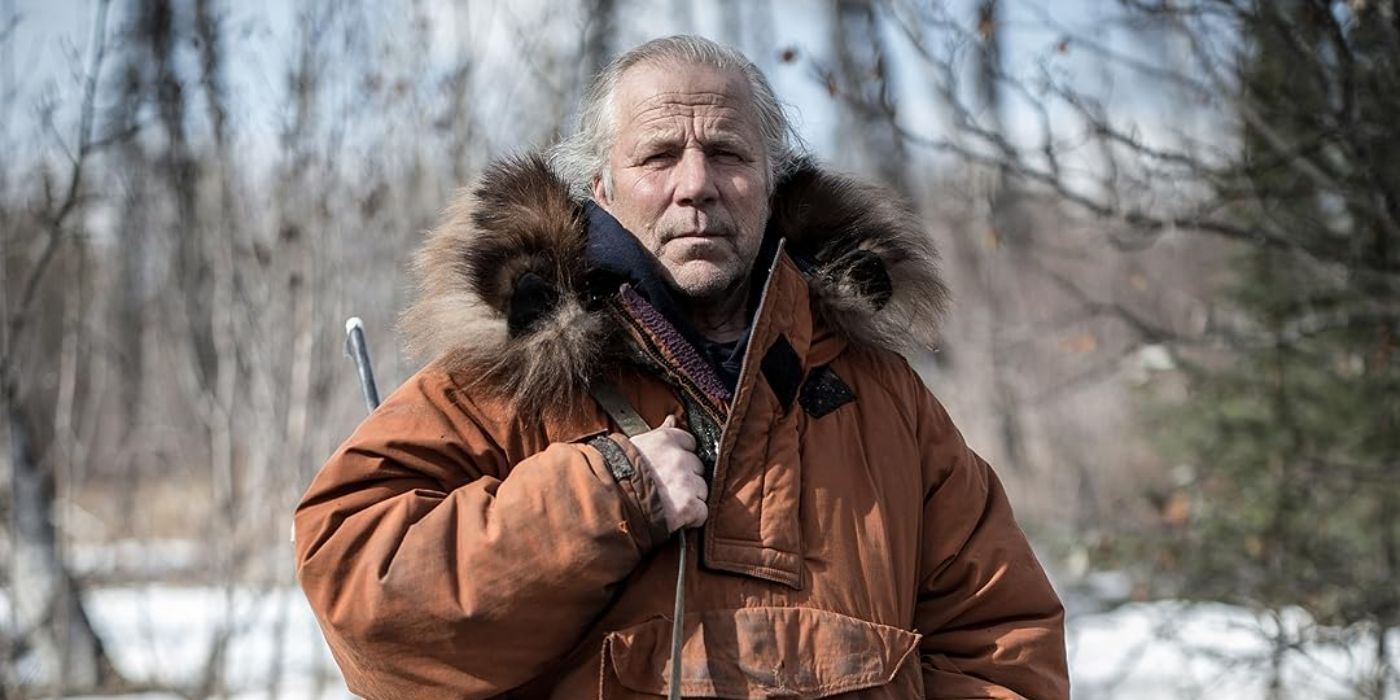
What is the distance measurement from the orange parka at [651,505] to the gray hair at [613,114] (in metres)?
0.13

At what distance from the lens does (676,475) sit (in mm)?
2064

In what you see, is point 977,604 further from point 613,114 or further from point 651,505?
point 613,114

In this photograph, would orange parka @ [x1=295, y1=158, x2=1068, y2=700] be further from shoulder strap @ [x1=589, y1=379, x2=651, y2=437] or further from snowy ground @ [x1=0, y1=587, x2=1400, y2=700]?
snowy ground @ [x1=0, y1=587, x2=1400, y2=700]

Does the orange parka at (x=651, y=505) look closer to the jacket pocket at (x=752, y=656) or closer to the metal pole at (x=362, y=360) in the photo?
the jacket pocket at (x=752, y=656)

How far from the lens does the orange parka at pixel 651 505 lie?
6.48 ft

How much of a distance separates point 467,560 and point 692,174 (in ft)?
2.42

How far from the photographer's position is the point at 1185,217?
4.49 m

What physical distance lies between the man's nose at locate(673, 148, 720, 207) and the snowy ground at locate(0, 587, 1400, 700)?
145 inches

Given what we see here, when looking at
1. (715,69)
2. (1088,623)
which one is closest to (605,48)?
(1088,623)

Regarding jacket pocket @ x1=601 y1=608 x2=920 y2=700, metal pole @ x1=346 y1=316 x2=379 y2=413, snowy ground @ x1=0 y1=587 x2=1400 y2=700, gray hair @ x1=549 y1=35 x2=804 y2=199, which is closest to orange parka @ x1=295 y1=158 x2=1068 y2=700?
jacket pocket @ x1=601 y1=608 x2=920 y2=700

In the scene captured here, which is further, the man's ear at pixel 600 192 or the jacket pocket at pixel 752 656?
the man's ear at pixel 600 192

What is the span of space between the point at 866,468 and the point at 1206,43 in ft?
9.72

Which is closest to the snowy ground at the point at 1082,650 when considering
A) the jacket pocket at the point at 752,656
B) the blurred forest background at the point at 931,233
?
the blurred forest background at the point at 931,233

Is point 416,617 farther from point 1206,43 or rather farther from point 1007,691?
point 1206,43
